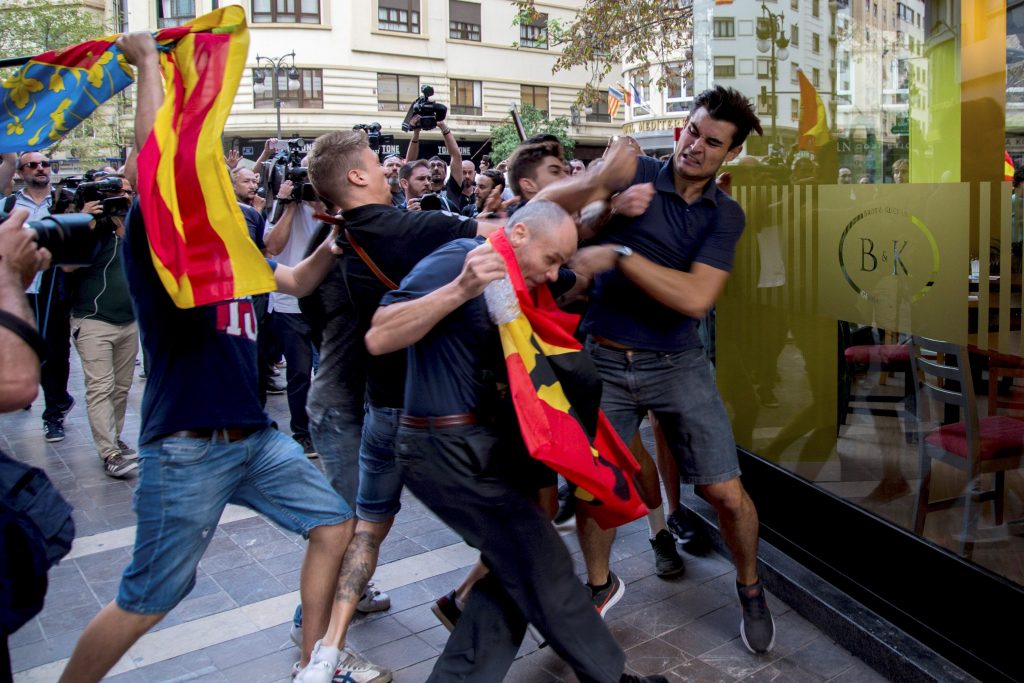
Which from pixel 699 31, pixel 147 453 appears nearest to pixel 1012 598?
pixel 147 453

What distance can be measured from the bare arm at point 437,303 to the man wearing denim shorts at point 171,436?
0.66 m

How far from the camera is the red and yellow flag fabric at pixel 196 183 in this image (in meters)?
2.88

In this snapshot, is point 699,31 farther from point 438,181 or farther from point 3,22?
point 3,22

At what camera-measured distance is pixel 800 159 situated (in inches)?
167

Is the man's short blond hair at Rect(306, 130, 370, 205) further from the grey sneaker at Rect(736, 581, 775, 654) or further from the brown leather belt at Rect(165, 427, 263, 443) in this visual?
the grey sneaker at Rect(736, 581, 775, 654)

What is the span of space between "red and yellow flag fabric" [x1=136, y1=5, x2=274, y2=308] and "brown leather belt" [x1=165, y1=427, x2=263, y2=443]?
433 mm

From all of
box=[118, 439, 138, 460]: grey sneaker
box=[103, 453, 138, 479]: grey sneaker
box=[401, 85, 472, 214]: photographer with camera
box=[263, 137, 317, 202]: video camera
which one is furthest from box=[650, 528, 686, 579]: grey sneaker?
box=[118, 439, 138, 460]: grey sneaker

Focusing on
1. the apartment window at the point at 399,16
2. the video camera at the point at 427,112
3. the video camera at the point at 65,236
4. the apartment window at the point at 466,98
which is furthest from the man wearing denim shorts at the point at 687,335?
the apartment window at the point at 466,98

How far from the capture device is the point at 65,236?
2.48 metres

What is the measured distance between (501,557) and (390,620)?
4.77 feet

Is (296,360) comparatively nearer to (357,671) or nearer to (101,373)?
(101,373)

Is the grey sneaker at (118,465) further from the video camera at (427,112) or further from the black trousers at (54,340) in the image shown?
the video camera at (427,112)

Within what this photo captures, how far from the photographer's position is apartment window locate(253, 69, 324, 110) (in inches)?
1362

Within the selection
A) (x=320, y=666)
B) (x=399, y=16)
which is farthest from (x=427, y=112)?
(x=399, y=16)
